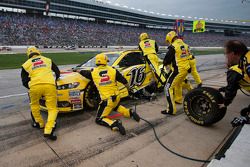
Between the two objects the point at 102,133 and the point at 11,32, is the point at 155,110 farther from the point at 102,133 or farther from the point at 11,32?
the point at 11,32

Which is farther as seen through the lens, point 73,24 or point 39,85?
point 73,24

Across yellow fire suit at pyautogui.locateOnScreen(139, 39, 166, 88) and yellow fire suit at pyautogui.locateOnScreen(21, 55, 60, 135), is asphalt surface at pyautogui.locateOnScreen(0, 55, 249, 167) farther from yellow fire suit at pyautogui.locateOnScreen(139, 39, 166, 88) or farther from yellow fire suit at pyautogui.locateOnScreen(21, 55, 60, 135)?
yellow fire suit at pyautogui.locateOnScreen(139, 39, 166, 88)

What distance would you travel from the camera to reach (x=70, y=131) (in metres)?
3.62

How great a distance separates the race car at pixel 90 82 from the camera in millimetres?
4090

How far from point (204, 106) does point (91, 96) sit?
2534mm

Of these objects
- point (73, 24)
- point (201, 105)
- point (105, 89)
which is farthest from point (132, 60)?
point (73, 24)

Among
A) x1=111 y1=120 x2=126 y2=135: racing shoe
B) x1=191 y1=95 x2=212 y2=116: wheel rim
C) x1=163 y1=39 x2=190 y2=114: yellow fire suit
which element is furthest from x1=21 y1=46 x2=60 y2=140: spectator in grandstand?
x1=191 y1=95 x2=212 y2=116: wheel rim

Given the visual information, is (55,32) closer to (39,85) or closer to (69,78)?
(69,78)

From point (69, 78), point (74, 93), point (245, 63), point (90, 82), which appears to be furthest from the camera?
point (90, 82)

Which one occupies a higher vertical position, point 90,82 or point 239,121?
point 90,82

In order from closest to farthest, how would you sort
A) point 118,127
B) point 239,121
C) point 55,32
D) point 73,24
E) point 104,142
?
point 104,142 → point 239,121 → point 118,127 → point 55,32 → point 73,24

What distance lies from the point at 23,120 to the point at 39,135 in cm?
92

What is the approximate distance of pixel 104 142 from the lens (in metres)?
3.23

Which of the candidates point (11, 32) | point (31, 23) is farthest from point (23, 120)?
point (31, 23)
